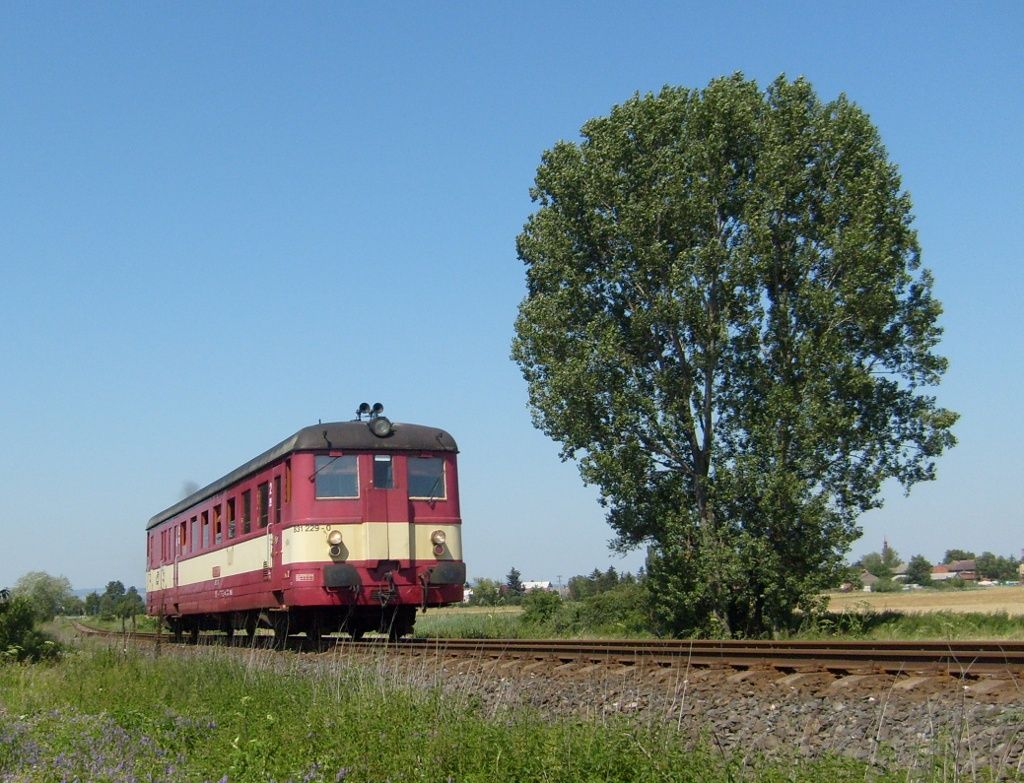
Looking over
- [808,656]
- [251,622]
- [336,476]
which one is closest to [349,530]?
[336,476]

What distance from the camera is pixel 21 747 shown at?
325 inches

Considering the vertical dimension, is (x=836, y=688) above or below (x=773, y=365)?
below

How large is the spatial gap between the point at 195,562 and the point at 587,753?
16721 mm

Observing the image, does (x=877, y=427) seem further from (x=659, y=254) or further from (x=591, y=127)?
(x=591, y=127)

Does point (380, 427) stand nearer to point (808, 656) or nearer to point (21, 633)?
point (21, 633)

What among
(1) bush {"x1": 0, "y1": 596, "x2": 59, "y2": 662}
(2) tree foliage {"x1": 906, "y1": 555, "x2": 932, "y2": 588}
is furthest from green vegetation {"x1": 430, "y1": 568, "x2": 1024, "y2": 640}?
(2) tree foliage {"x1": 906, "y1": 555, "x2": 932, "y2": 588}

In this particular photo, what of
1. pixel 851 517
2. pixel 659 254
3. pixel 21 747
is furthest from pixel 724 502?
pixel 21 747

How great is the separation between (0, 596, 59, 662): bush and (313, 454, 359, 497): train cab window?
17.8 ft

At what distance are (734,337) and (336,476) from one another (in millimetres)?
9174

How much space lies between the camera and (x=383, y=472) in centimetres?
1692

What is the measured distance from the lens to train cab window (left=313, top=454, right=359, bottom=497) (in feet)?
53.8

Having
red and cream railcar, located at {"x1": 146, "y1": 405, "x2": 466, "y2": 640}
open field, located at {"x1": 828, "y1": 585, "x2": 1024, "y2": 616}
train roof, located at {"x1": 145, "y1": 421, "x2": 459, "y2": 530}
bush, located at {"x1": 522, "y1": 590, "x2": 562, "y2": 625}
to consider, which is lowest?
open field, located at {"x1": 828, "y1": 585, "x2": 1024, "y2": 616}

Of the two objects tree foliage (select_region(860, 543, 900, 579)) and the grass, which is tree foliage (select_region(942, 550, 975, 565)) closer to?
tree foliage (select_region(860, 543, 900, 579))

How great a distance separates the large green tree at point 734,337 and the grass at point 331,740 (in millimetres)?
11117
